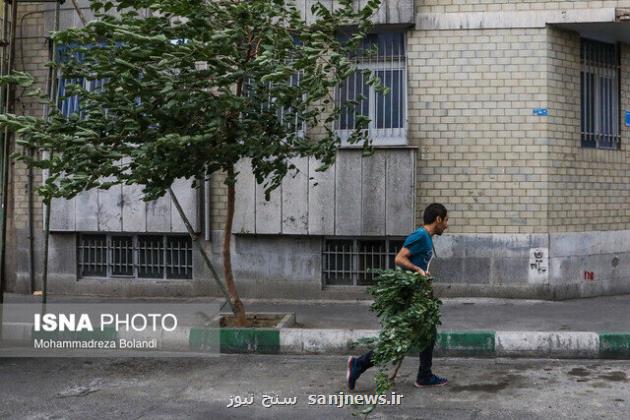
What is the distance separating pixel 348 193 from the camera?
1138 cm

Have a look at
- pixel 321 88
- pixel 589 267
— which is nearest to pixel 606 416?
pixel 321 88

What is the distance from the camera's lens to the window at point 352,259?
38.5ft

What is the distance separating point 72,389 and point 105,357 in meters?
1.39

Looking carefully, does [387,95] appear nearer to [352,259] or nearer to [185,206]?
[352,259]

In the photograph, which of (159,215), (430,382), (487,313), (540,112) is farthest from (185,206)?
(430,382)

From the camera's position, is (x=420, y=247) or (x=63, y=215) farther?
(x=63, y=215)

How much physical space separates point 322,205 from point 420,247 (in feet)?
15.2

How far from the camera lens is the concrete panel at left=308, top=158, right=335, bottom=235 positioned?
450 inches

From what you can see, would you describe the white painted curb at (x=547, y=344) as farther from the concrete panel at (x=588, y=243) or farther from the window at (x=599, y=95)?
the window at (x=599, y=95)

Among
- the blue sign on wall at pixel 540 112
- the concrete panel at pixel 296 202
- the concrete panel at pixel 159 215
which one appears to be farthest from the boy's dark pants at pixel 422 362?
the concrete panel at pixel 159 215

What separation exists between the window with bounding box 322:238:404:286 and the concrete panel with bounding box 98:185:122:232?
3.16 meters

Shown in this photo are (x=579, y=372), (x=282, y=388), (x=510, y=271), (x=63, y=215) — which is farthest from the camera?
(x=63, y=215)

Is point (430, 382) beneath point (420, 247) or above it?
beneath


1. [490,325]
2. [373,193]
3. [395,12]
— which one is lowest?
[490,325]
